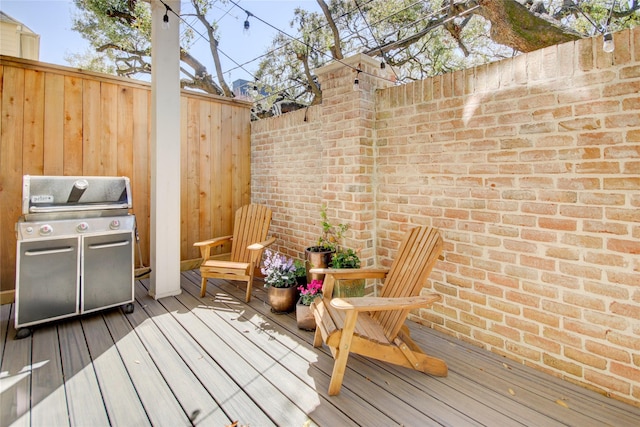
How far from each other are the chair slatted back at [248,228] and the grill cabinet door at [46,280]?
159cm

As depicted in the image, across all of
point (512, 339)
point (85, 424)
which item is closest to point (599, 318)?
point (512, 339)

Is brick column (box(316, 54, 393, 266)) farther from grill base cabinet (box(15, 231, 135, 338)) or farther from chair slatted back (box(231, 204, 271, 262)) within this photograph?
grill base cabinet (box(15, 231, 135, 338))

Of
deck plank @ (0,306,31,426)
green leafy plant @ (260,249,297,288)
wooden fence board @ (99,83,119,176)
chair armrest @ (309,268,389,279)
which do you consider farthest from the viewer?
wooden fence board @ (99,83,119,176)

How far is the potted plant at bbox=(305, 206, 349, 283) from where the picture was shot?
295 centimetres

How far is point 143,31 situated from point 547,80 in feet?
20.4

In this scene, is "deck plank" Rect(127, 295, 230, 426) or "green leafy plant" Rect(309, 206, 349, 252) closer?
"deck plank" Rect(127, 295, 230, 426)

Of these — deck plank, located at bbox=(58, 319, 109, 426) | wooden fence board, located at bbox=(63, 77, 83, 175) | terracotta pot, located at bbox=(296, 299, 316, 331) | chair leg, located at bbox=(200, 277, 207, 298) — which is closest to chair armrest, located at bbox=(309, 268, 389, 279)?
terracotta pot, located at bbox=(296, 299, 316, 331)

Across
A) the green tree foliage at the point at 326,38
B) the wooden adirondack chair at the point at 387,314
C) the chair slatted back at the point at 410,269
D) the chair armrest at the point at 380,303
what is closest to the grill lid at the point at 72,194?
the wooden adirondack chair at the point at 387,314

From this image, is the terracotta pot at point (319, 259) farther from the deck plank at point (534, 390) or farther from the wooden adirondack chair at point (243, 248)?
the deck plank at point (534, 390)

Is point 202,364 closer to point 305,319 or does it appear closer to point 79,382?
point 79,382

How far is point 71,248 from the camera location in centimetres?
270

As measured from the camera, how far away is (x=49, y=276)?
2607 mm

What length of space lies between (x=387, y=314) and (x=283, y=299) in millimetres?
1128

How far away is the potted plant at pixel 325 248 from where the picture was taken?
2949mm
